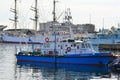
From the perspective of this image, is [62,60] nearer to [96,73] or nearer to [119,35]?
[96,73]

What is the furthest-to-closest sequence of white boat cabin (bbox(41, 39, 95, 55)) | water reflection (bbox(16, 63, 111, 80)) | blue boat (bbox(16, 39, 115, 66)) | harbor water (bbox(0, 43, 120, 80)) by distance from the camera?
white boat cabin (bbox(41, 39, 95, 55)) < blue boat (bbox(16, 39, 115, 66)) < water reflection (bbox(16, 63, 111, 80)) < harbor water (bbox(0, 43, 120, 80))

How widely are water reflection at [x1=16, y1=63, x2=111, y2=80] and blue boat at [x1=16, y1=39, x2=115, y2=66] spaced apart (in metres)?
1.19

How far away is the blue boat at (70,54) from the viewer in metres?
59.8

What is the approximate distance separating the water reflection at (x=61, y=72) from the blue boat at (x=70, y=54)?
1190mm

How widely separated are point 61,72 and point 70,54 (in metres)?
8.18

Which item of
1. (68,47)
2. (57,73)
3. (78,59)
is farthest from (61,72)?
(68,47)

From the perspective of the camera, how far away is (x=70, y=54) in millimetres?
61594

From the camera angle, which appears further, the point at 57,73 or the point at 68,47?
the point at 68,47

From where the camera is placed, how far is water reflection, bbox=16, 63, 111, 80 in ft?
158

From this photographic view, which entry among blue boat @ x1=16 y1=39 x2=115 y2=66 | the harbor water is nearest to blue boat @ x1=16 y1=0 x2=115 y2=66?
blue boat @ x1=16 y1=39 x2=115 y2=66

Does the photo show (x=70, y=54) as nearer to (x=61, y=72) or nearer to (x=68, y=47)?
(x=68, y=47)

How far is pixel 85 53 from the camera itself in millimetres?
60469

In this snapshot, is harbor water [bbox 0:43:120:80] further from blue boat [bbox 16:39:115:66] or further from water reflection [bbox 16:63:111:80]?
blue boat [bbox 16:39:115:66]

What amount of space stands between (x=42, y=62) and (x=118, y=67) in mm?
14899
